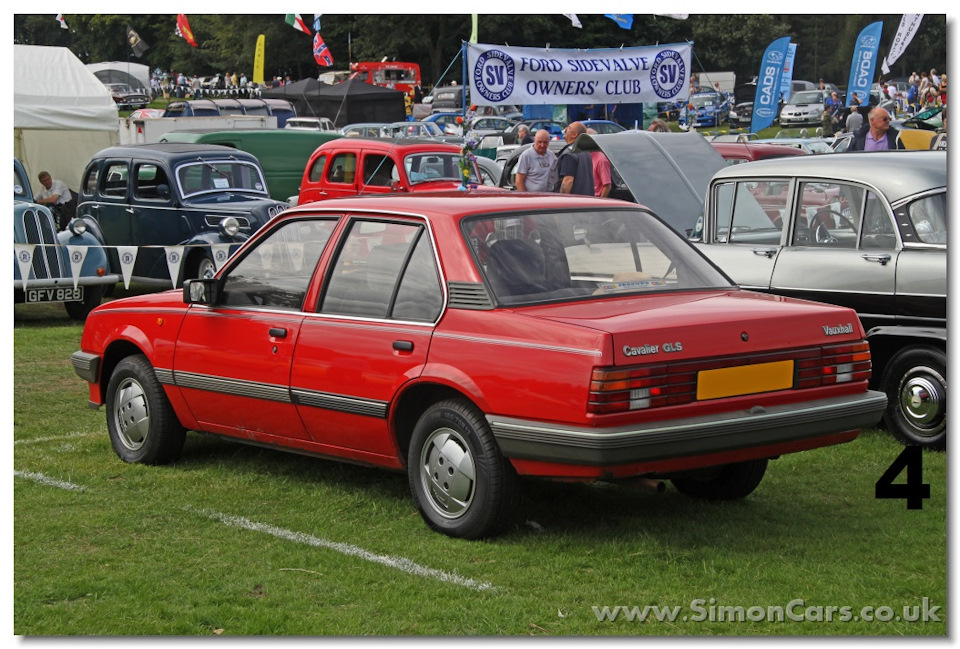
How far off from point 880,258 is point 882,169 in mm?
665

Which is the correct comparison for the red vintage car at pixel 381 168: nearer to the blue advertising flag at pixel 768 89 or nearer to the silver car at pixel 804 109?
the blue advertising flag at pixel 768 89

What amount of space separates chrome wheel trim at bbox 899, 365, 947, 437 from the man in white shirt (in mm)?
7901

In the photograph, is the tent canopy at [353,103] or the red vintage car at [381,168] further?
the tent canopy at [353,103]

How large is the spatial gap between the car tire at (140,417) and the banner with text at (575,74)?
33.0 ft

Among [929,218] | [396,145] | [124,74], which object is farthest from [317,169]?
[124,74]

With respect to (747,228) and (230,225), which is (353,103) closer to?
(230,225)

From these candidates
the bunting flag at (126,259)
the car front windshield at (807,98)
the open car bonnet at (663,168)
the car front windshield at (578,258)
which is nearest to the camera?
the car front windshield at (578,258)

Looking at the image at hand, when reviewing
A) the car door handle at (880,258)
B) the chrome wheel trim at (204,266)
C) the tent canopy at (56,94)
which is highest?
the tent canopy at (56,94)

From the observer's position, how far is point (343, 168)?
1866cm

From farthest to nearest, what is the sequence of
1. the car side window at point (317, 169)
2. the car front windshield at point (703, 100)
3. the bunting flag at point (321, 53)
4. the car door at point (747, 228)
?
the car front windshield at point (703, 100)
the bunting flag at point (321, 53)
the car side window at point (317, 169)
the car door at point (747, 228)

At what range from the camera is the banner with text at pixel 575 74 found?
17.3m

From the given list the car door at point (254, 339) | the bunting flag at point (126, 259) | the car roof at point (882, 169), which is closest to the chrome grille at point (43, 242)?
the bunting flag at point (126, 259)

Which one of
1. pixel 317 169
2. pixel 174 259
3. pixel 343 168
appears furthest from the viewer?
pixel 317 169

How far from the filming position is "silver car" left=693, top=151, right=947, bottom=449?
25.2 ft
